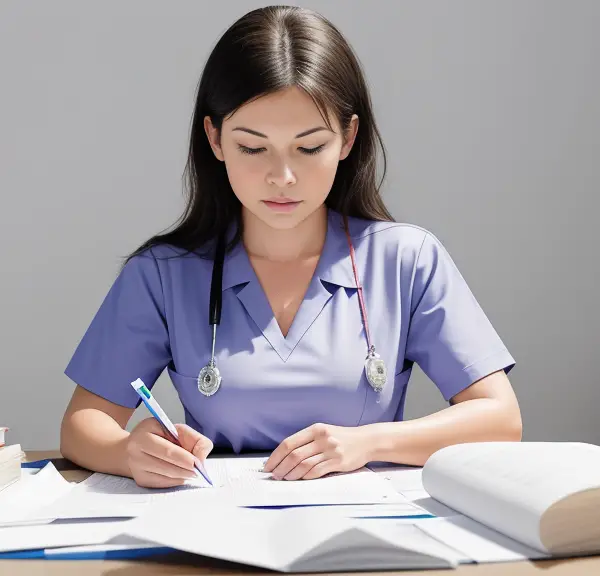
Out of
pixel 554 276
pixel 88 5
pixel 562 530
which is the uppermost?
pixel 88 5

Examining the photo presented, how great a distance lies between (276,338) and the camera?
1628mm

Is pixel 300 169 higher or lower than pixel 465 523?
higher

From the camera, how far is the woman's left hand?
1.31 m

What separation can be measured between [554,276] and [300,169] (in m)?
1.95

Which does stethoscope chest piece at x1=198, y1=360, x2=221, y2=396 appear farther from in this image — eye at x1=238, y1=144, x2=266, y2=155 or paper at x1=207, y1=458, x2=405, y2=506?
eye at x1=238, y1=144, x2=266, y2=155

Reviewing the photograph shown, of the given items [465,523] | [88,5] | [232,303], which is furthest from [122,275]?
[88,5]

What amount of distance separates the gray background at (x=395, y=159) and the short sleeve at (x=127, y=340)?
4.84ft

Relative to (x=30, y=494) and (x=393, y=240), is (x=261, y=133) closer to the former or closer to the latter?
(x=393, y=240)

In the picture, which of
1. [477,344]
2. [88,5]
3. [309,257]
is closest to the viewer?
[477,344]

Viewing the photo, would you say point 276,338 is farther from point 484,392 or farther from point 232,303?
point 484,392

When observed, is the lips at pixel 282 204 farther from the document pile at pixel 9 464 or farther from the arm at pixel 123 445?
the document pile at pixel 9 464

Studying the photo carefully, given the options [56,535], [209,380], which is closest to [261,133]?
[209,380]

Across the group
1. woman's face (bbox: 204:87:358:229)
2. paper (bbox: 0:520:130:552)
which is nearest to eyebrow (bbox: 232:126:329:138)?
woman's face (bbox: 204:87:358:229)

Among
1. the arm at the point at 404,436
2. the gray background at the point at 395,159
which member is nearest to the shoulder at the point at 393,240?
the arm at the point at 404,436
